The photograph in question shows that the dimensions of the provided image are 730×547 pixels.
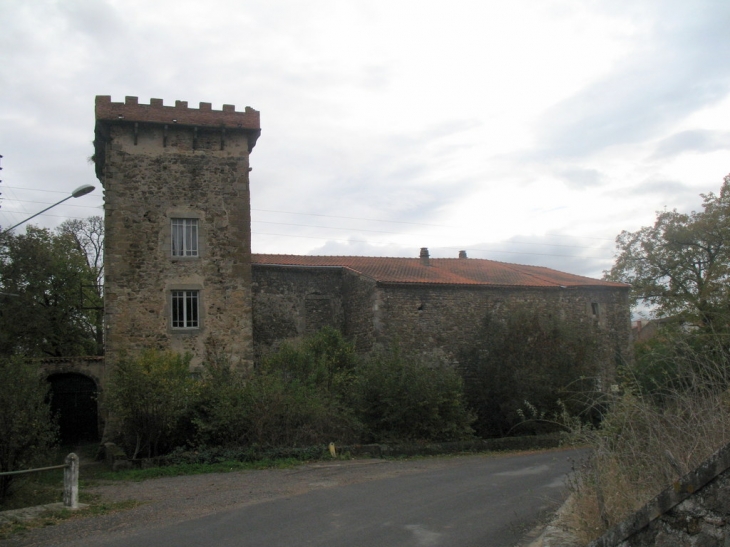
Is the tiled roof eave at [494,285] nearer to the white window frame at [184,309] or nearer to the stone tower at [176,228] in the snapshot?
the stone tower at [176,228]

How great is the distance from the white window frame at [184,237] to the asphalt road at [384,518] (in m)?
11.6

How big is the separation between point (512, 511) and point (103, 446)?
1344cm

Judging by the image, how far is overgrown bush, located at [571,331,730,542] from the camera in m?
5.75

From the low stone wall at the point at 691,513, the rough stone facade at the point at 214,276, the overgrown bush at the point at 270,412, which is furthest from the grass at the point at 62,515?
the rough stone facade at the point at 214,276

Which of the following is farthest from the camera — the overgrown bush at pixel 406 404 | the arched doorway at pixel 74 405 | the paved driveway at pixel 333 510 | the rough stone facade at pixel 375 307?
the arched doorway at pixel 74 405

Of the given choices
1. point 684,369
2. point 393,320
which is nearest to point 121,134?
point 393,320

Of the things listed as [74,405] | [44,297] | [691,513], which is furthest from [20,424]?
[44,297]

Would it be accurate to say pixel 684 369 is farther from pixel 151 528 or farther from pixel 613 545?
pixel 151 528

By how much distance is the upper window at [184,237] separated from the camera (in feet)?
68.8

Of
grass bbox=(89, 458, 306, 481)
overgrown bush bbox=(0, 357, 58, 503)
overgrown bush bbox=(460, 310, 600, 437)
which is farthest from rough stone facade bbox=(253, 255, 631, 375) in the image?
overgrown bush bbox=(0, 357, 58, 503)

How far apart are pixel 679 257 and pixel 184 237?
24.8 meters

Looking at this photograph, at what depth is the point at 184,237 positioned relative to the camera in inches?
830

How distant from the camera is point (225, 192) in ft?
70.8

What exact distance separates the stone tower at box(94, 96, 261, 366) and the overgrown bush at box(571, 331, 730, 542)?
15.4 meters
